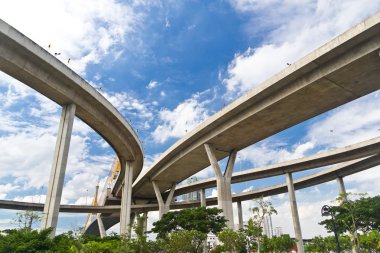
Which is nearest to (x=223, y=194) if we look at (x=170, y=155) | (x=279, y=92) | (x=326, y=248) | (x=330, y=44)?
(x=170, y=155)

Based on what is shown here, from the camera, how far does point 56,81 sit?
25.9 m

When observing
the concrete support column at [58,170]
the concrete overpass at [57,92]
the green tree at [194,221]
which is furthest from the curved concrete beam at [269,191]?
the concrete support column at [58,170]

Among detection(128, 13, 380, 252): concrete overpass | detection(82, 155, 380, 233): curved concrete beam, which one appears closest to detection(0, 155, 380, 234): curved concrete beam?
detection(82, 155, 380, 233): curved concrete beam

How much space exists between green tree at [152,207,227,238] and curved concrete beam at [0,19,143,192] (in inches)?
531

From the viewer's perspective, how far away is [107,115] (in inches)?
1299

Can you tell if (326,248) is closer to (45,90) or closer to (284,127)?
(284,127)

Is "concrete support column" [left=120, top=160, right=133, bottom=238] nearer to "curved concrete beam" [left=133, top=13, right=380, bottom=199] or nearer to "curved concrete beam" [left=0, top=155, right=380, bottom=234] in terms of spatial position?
"curved concrete beam" [left=133, top=13, right=380, bottom=199]

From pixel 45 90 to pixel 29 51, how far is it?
4633 mm

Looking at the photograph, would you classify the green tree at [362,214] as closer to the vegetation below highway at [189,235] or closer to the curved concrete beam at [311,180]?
the vegetation below highway at [189,235]

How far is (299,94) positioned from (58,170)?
22592 mm

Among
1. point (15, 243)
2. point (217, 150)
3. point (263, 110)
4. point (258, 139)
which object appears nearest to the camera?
point (15, 243)

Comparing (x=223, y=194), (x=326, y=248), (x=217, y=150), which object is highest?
(x=217, y=150)

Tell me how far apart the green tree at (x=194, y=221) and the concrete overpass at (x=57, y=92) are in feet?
46.7

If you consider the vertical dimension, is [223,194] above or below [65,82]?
below
